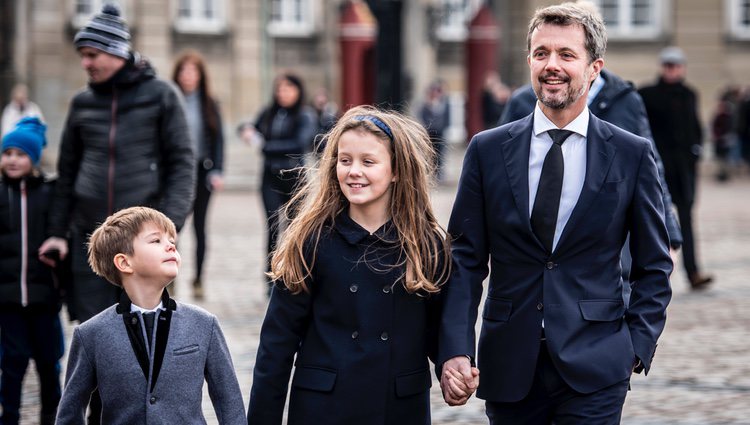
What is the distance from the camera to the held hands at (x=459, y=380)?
4273 mm

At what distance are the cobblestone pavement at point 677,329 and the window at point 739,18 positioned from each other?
16701 mm

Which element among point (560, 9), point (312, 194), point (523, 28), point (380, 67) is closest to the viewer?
point (560, 9)

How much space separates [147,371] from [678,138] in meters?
8.45

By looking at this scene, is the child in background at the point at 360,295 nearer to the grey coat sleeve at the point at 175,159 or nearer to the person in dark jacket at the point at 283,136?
the grey coat sleeve at the point at 175,159

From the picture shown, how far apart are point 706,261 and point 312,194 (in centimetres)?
1043

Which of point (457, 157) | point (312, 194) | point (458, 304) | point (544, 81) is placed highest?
point (544, 81)

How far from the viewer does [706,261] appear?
1452cm

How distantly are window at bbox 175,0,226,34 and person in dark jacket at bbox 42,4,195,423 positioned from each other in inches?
1007

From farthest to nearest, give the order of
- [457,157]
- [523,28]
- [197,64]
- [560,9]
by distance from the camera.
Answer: [523,28]
[457,157]
[197,64]
[560,9]

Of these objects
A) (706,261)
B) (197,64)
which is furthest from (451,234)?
(706,261)

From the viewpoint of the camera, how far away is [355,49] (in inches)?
872

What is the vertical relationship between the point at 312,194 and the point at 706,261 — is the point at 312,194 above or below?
above

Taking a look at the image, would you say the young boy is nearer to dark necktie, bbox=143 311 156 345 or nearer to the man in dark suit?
dark necktie, bbox=143 311 156 345

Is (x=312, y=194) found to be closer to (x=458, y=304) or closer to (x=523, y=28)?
(x=458, y=304)
